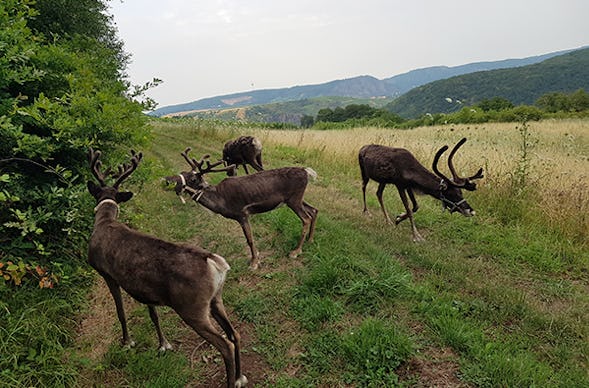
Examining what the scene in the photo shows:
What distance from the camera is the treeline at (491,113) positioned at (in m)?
29.8

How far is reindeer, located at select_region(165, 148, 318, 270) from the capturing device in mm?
6188

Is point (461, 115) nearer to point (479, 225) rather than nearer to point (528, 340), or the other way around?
point (479, 225)

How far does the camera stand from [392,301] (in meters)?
4.55

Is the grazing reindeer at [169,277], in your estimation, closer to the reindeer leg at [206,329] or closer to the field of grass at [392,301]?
the reindeer leg at [206,329]

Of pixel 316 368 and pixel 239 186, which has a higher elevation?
pixel 239 186

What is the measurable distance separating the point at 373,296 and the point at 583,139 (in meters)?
17.1

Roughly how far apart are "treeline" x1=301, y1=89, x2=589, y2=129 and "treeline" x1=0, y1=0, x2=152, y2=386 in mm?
11249

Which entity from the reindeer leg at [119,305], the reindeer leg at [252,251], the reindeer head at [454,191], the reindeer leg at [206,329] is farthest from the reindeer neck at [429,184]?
the reindeer leg at [119,305]

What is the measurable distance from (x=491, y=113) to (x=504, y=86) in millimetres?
61317

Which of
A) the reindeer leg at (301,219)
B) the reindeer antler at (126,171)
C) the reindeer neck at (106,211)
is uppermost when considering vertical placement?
the reindeer antler at (126,171)

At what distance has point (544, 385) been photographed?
3.24 m

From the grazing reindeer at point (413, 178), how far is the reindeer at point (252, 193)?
1968 millimetres

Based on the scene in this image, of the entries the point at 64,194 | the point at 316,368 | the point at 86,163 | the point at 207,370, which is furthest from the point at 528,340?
the point at 86,163

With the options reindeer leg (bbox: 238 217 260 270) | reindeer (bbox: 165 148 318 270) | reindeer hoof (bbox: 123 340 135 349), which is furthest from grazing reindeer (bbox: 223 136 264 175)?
reindeer hoof (bbox: 123 340 135 349)
